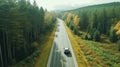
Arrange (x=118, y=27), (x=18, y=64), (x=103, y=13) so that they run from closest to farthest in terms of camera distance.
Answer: (x=18, y=64) → (x=118, y=27) → (x=103, y=13)

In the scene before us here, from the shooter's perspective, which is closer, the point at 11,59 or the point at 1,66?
the point at 1,66

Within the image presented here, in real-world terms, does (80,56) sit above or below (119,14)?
below

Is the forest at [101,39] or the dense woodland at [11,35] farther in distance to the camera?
the forest at [101,39]

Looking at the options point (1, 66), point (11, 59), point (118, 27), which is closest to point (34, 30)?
point (11, 59)

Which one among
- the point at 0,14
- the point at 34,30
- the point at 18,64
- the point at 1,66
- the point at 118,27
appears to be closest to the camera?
the point at 0,14

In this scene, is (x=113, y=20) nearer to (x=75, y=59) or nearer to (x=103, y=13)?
(x=103, y=13)

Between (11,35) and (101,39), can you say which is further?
(101,39)

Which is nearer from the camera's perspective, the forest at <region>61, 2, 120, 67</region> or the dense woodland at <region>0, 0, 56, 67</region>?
the dense woodland at <region>0, 0, 56, 67</region>

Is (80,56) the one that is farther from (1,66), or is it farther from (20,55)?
(1,66)

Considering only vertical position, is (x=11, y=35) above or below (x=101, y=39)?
above

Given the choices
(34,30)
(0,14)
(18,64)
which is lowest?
(18,64)
